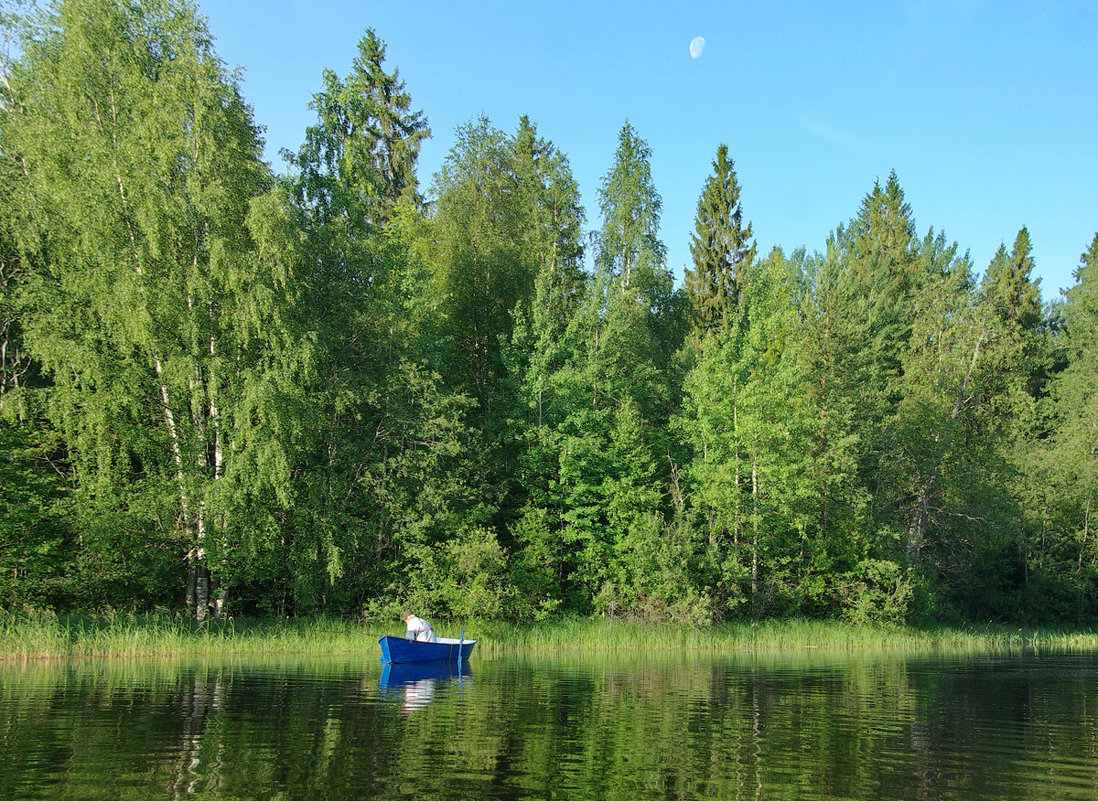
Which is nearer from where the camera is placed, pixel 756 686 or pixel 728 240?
pixel 756 686

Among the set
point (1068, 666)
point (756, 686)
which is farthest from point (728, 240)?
point (756, 686)

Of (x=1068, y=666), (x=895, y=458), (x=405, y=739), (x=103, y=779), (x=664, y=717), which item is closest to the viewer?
(x=103, y=779)

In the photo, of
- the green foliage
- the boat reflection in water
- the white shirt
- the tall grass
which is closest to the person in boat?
the white shirt

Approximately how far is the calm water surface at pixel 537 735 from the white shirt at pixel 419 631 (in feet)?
10.5

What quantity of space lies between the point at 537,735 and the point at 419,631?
41.3 feet

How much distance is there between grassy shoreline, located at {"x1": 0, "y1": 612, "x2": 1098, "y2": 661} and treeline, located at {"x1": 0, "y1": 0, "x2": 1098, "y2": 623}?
1307mm

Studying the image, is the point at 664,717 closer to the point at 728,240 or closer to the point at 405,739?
the point at 405,739

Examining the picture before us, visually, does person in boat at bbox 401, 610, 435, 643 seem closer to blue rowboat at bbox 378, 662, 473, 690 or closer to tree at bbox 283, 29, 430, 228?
blue rowboat at bbox 378, 662, 473, 690

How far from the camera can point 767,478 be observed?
3647cm

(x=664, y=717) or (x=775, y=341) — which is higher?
(x=775, y=341)

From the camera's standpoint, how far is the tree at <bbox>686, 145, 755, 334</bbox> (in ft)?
158

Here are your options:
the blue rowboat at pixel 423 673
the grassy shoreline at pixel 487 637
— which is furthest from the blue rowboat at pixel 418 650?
the grassy shoreline at pixel 487 637

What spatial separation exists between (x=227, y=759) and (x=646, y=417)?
32.5m

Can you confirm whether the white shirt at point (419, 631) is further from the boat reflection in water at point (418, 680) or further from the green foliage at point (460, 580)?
the green foliage at point (460, 580)
